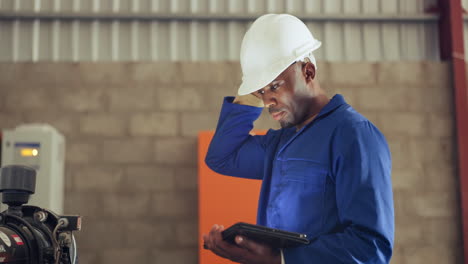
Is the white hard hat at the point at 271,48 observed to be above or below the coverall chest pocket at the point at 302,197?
above

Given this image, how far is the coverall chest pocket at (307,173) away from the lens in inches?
62.4

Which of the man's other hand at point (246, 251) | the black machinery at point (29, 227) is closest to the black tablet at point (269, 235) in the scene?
the man's other hand at point (246, 251)

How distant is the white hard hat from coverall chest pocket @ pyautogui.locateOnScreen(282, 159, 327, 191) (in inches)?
10.5

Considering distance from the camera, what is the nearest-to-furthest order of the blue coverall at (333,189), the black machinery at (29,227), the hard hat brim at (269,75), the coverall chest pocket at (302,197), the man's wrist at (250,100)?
the black machinery at (29,227), the blue coverall at (333,189), the coverall chest pocket at (302,197), the hard hat brim at (269,75), the man's wrist at (250,100)

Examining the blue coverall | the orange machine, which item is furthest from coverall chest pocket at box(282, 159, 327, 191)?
the orange machine

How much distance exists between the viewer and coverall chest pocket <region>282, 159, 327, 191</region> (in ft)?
5.20

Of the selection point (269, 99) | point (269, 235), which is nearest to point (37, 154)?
point (269, 99)

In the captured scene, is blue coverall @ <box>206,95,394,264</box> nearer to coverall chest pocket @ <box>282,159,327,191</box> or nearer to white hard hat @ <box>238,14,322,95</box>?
coverall chest pocket @ <box>282,159,327,191</box>

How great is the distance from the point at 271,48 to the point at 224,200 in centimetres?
198

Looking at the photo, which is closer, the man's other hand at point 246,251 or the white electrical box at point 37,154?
the man's other hand at point 246,251

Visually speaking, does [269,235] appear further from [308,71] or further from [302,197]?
[308,71]

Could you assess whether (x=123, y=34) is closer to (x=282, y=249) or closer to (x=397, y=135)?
(x=397, y=135)

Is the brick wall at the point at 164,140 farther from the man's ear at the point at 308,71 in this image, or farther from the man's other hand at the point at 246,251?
the man's other hand at the point at 246,251

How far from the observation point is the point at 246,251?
4.83 ft
